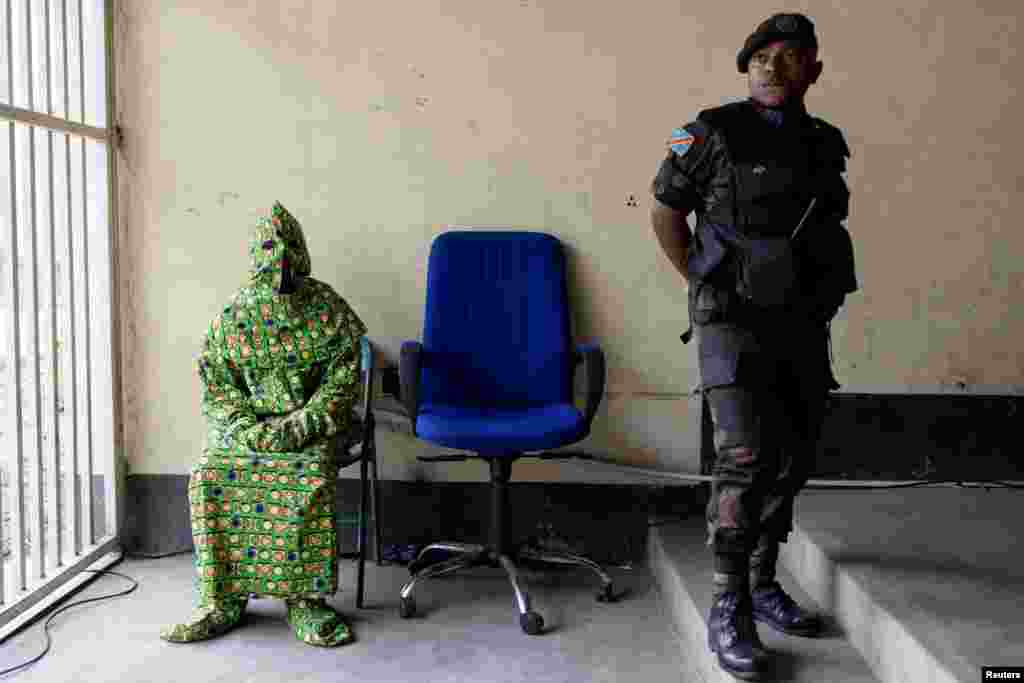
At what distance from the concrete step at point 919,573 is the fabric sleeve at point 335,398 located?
1549 mm

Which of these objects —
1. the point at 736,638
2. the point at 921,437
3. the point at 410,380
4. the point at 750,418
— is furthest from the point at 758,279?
the point at 921,437

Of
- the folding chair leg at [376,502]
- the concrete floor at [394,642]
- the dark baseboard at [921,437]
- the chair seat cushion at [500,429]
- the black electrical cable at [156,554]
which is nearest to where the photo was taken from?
the concrete floor at [394,642]

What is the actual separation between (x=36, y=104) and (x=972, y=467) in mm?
3762

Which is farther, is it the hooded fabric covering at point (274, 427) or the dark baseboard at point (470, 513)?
the dark baseboard at point (470, 513)

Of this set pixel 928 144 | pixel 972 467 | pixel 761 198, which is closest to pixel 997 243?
pixel 928 144

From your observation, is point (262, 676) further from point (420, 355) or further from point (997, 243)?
point (997, 243)

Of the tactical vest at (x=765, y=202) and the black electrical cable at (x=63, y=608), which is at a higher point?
the tactical vest at (x=765, y=202)

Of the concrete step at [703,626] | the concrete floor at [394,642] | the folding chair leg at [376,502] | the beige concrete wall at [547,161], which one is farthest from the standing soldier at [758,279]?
the folding chair leg at [376,502]

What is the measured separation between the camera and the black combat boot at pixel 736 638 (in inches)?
87.4

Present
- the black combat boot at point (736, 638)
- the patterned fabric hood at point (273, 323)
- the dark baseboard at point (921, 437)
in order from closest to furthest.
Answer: the black combat boot at point (736, 638) < the patterned fabric hood at point (273, 323) < the dark baseboard at point (921, 437)

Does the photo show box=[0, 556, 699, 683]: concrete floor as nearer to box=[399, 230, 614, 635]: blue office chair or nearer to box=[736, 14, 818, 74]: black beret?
box=[399, 230, 614, 635]: blue office chair

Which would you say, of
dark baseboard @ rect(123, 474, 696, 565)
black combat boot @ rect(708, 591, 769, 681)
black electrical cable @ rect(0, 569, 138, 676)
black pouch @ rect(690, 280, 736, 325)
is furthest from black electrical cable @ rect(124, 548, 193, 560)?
black pouch @ rect(690, 280, 736, 325)

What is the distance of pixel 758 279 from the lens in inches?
88.9

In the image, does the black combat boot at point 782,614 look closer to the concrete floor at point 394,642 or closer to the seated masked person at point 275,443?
the concrete floor at point 394,642
